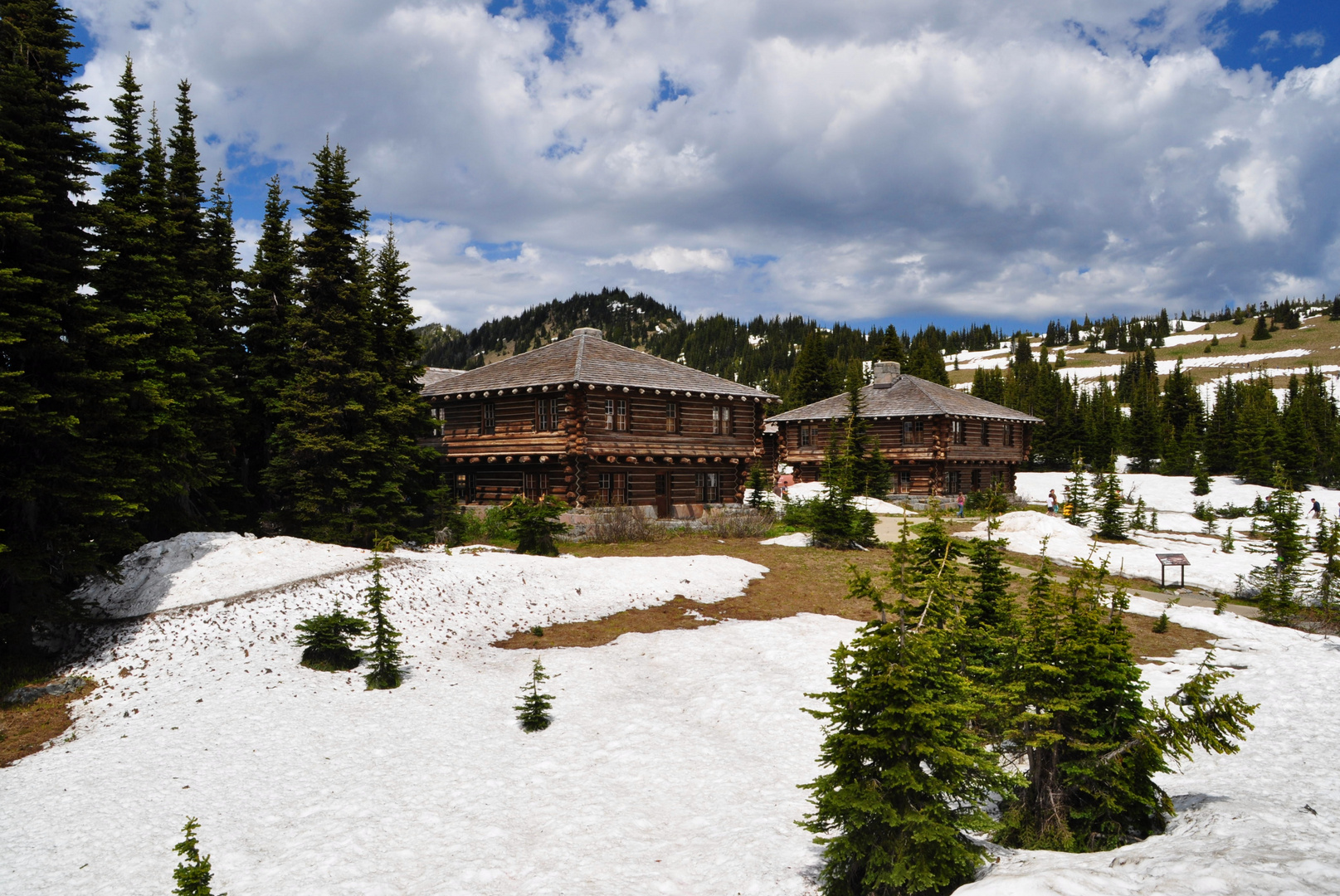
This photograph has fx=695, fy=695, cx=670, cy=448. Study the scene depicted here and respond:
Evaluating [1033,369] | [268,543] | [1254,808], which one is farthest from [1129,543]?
[1033,369]

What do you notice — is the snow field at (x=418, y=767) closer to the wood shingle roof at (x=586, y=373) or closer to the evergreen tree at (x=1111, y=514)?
the wood shingle roof at (x=586, y=373)

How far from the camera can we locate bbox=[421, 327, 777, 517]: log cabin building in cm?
3209

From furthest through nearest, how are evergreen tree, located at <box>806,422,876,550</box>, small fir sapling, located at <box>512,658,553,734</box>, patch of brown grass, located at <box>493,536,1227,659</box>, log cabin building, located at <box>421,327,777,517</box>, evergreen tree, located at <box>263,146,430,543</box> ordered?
log cabin building, located at <box>421,327,777,517</box> → evergreen tree, located at <box>806,422,876,550</box> → evergreen tree, located at <box>263,146,430,543</box> → patch of brown grass, located at <box>493,536,1227,659</box> → small fir sapling, located at <box>512,658,553,734</box>

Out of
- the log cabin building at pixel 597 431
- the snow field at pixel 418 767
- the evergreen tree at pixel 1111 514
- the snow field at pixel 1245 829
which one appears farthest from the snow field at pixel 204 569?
the evergreen tree at pixel 1111 514

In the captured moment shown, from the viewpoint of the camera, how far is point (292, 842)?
25.0 feet

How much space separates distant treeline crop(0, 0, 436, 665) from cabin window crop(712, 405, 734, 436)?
14.2m

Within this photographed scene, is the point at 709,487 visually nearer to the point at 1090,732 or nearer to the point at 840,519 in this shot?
the point at 840,519

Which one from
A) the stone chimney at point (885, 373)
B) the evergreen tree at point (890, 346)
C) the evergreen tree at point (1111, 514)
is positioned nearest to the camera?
the evergreen tree at point (1111, 514)

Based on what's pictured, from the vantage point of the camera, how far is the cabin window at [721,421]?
36.2 m

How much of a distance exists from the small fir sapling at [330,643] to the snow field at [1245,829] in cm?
1172

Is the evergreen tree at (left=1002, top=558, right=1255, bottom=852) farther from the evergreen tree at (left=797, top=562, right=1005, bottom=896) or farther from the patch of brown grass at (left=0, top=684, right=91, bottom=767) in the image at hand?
the patch of brown grass at (left=0, top=684, right=91, bottom=767)

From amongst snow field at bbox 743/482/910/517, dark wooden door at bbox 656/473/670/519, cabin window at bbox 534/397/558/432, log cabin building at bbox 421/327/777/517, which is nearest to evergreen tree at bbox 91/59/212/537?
log cabin building at bbox 421/327/777/517

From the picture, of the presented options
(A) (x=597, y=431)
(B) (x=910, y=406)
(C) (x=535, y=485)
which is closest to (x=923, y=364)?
(B) (x=910, y=406)

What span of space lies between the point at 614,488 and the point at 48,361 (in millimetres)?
22493
